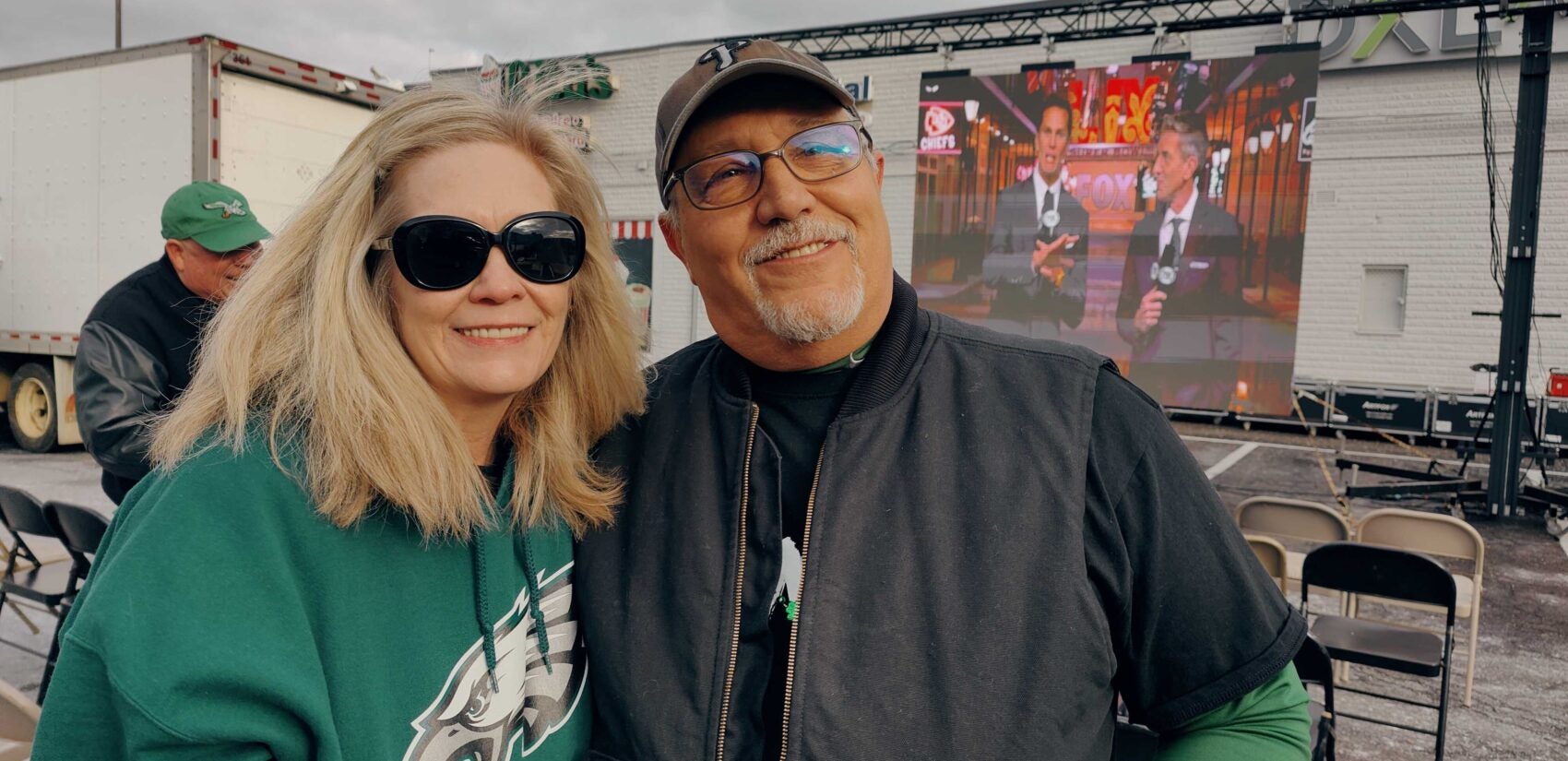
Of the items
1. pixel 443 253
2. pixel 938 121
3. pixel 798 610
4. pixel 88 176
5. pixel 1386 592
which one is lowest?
pixel 1386 592

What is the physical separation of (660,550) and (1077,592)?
65 centimetres

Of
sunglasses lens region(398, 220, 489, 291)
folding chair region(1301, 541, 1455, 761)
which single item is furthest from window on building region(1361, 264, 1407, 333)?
sunglasses lens region(398, 220, 489, 291)

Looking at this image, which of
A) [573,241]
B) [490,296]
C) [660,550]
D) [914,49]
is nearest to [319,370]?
[490,296]

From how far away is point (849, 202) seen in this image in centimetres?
157

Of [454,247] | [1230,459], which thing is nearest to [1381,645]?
[454,247]

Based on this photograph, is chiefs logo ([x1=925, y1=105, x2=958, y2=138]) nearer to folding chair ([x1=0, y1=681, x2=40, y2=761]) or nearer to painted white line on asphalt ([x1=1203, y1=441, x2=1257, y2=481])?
painted white line on asphalt ([x1=1203, y1=441, x2=1257, y2=481])

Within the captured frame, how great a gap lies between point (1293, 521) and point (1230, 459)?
715cm

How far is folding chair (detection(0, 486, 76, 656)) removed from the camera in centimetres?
422

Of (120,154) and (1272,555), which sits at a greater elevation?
(120,154)

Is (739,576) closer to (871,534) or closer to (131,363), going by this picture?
(871,534)

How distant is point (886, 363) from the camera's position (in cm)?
150

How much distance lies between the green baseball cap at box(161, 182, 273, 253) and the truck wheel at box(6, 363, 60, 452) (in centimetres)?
867

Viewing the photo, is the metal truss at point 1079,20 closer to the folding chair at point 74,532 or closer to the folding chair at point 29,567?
the folding chair at point 74,532

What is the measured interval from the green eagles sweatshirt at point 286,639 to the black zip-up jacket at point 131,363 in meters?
2.48
